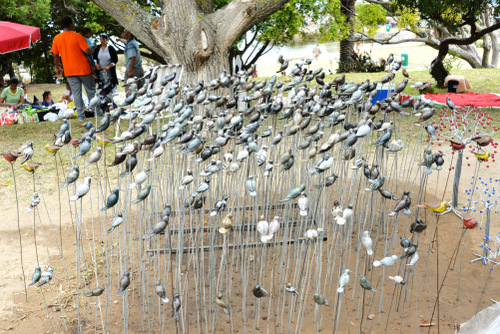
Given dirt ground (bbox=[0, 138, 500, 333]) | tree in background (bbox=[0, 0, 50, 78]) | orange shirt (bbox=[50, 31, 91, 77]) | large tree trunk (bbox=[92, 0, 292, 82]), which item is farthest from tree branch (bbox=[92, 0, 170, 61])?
tree in background (bbox=[0, 0, 50, 78])

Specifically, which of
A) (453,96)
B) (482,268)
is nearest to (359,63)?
(453,96)

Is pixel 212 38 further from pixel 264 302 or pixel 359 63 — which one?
pixel 359 63

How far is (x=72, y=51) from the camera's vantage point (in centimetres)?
707

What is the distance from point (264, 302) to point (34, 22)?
12759 millimetres

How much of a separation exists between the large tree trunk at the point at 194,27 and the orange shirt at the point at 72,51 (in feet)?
2.53

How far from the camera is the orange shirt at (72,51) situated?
7.05 metres

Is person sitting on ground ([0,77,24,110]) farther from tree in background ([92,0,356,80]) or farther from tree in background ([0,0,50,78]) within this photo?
tree in background ([0,0,50,78])

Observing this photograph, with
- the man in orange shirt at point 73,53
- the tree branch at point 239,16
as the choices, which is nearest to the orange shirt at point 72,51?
the man in orange shirt at point 73,53

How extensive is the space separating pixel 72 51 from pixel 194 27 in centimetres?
195

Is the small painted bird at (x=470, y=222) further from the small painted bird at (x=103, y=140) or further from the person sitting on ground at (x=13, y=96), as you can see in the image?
the person sitting on ground at (x=13, y=96)

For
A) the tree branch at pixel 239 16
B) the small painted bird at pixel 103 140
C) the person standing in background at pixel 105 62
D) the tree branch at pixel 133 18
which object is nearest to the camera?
the small painted bird at pixel 103 140

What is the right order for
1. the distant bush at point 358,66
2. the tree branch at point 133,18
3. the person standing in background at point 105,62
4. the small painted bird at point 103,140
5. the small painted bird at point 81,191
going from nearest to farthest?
the small painted bird at point 81,191, the small painted bird at point 103,140, the tree branch at point 133,18, the person standing in background at point 105,62, the distant bush at point 358,66

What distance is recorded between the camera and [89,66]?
7.27m

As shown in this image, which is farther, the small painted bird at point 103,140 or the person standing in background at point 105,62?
the person standing in background at point 105,62
